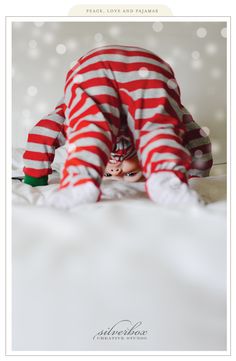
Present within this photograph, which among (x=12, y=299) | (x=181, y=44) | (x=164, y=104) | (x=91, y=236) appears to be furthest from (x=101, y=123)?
(x=181, y=44)

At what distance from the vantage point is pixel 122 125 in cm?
85

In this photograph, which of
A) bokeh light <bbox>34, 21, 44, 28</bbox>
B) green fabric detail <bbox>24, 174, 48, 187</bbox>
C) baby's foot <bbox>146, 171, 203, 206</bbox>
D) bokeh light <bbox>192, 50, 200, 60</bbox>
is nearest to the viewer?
baby's foot <bbox>146, 171, 203, 206</bbox>

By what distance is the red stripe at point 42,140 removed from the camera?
975 mm

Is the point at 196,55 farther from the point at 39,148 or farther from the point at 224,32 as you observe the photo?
the point at 39,148

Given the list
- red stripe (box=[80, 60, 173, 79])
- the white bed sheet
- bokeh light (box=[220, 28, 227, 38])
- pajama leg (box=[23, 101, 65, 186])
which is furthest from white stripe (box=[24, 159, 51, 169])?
bokeh light (box=[220, 28, 227, 38])

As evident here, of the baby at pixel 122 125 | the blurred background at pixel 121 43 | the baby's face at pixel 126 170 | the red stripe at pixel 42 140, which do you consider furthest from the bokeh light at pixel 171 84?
the red stripe at pixel 42 140

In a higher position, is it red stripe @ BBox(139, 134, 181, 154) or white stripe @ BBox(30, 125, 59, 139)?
white stripe @ BBox(30, 125, 59, 139)

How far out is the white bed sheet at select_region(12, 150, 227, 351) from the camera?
52 centimetres

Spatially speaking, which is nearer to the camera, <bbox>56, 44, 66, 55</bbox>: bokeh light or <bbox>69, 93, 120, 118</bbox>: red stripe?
<bbox>69, 93, 120, 118</bbox>: red stripe

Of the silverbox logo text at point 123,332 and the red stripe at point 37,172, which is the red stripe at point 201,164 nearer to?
the red stripe at point 37,172

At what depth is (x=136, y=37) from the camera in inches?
40.5

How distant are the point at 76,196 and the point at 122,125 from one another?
0.23m

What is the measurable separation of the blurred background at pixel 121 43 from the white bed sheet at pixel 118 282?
1.09 ft

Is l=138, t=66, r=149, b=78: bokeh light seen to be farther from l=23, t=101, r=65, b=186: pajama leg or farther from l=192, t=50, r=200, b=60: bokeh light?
l=192, t=50, r=200, b=60: bokeh light
